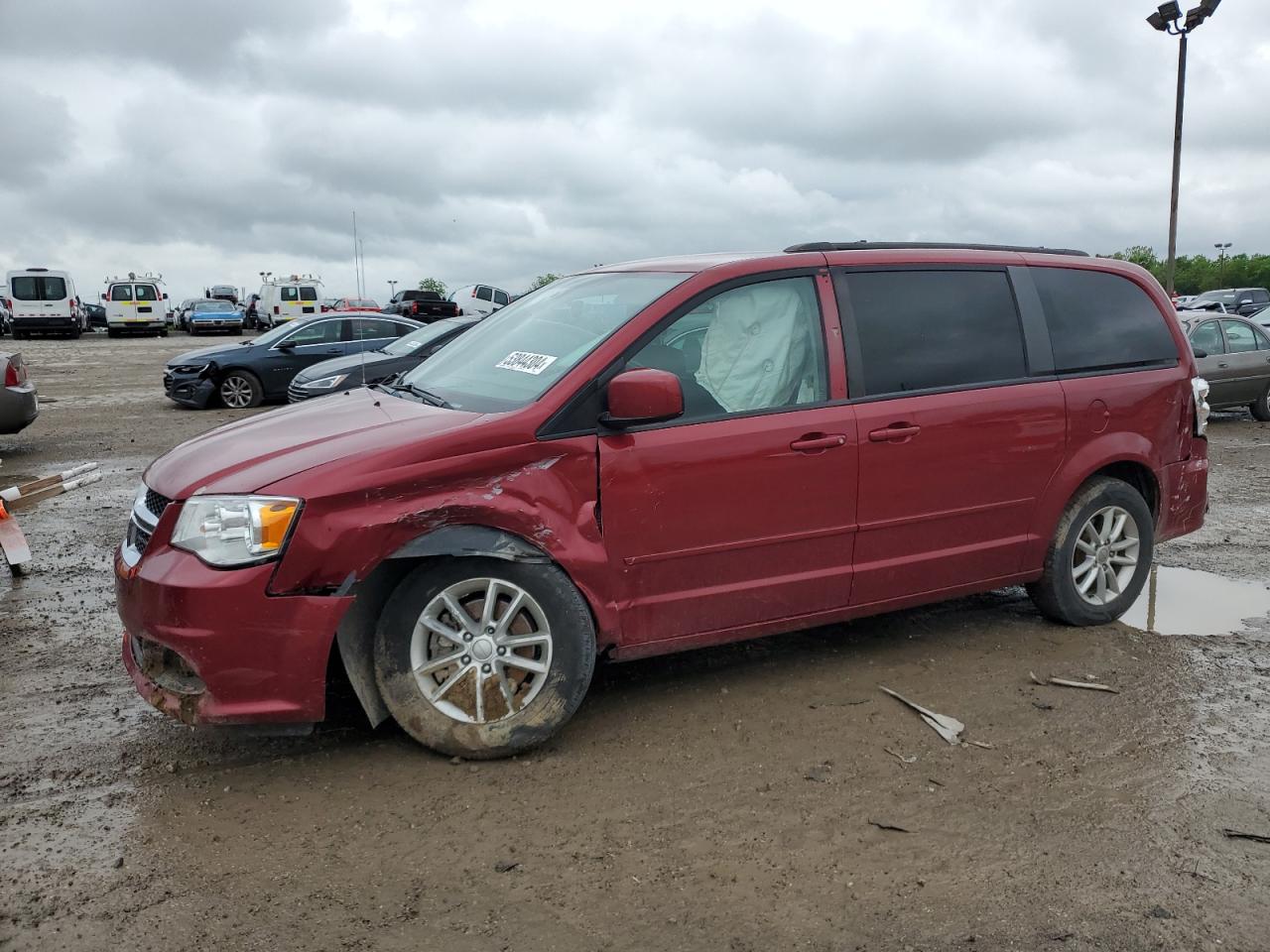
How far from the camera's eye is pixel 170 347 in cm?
3569

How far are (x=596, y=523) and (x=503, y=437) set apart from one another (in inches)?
18.1

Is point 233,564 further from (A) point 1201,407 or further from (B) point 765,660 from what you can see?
(A) point 1201,407

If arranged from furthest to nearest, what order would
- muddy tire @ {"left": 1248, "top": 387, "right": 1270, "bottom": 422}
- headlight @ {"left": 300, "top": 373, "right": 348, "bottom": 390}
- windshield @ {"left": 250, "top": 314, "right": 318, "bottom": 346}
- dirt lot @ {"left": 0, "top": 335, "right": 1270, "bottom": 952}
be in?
windshield @ {"left": 250, "top": 314, "right": 318, "bottom": 346} < muddy tire @ {"left": 1248, "top": 387, "right": 1270, "bottom": 422} < headlight @ {"left": 300, "top": 373, "right": 348, "bottom": 390} < dirt lot @ {"left": 0, "top": 335, "right": 1270, "bottom": 952}

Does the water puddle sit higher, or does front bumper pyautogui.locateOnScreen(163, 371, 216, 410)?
front bumper pyautogui.locateOnScreen(163, 371, 216, 410)

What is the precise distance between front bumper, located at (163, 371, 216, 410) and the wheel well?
14.5 m

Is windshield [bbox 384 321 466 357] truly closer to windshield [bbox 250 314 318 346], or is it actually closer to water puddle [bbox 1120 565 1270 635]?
windshield [bbox 250 314 318 346]

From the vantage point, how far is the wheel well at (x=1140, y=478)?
540 cm

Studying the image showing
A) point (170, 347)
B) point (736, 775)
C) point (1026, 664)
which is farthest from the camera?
point (170, 347)

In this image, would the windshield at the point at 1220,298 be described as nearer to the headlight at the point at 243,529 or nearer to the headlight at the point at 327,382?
the headlight at the point at 327,382

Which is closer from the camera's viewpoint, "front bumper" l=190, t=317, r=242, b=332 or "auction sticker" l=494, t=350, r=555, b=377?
"auction sticker" l=494, t=350, r=555, b=377

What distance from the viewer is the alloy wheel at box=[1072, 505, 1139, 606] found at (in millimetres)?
5289

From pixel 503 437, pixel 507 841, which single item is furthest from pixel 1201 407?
pixel 507 841

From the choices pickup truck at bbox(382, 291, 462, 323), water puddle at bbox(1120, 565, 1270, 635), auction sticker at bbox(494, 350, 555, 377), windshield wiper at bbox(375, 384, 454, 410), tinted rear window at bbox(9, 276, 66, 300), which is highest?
tinted rear window at bbox(9, 276, 66, 300)

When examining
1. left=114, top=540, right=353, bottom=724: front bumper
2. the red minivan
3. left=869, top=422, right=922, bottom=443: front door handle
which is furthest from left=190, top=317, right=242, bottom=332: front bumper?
left=869, top=422, right=922, bottom=443: front door handle
